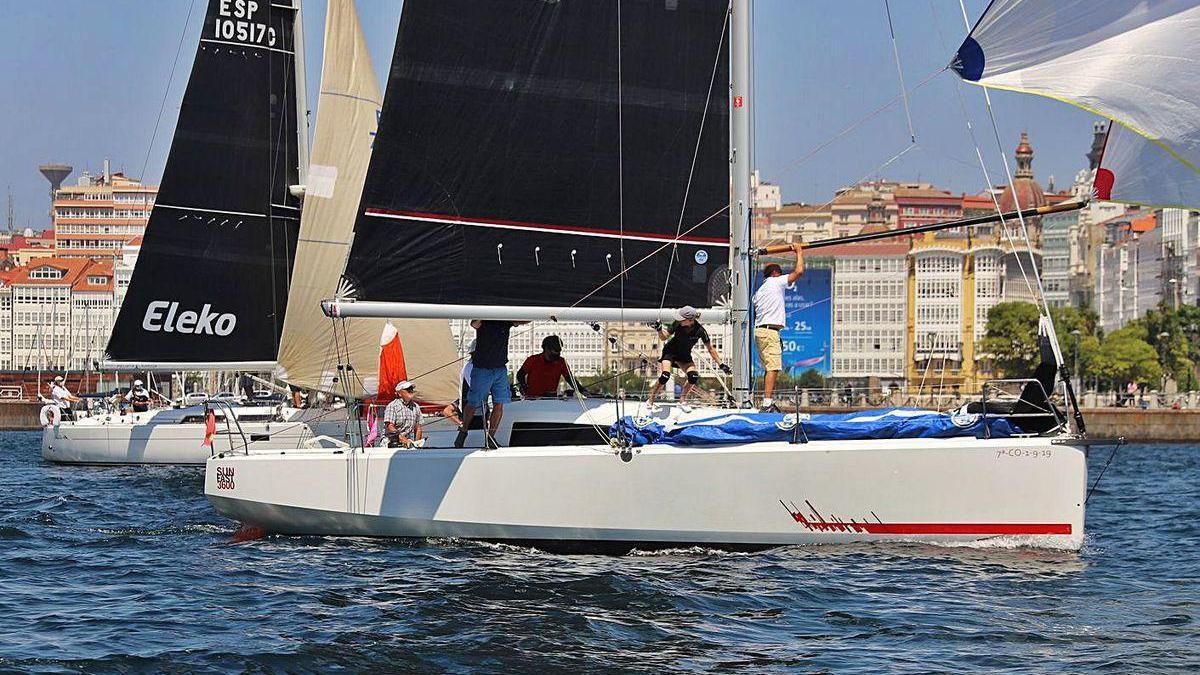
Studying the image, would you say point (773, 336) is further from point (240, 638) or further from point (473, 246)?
point (240, 638)

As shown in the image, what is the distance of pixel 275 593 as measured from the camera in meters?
11.3

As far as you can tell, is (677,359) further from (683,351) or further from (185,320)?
(185,320)

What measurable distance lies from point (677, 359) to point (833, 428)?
1991mm

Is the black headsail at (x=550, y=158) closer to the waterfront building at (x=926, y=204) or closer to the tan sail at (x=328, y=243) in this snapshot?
the tan sail at (x=328, y=243)

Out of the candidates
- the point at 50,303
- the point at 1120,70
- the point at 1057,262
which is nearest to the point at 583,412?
the point at 1120,70

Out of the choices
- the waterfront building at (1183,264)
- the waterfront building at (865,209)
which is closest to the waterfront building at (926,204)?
the waterfront building at (865,209)

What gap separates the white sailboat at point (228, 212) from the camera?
86.2 ft

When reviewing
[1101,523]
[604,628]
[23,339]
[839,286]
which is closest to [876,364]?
[839,286]

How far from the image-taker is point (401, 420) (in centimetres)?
1423

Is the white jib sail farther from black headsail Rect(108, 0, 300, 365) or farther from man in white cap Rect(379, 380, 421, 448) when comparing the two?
black headsail Rect(108, 0, 300, 365)

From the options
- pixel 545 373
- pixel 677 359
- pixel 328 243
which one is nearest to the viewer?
pixel 677 359

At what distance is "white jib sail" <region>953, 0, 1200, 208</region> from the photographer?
31.5ft

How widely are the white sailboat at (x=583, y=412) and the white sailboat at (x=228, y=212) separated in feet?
40.8

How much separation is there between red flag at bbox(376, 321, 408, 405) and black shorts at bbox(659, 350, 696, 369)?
7.67 ft
